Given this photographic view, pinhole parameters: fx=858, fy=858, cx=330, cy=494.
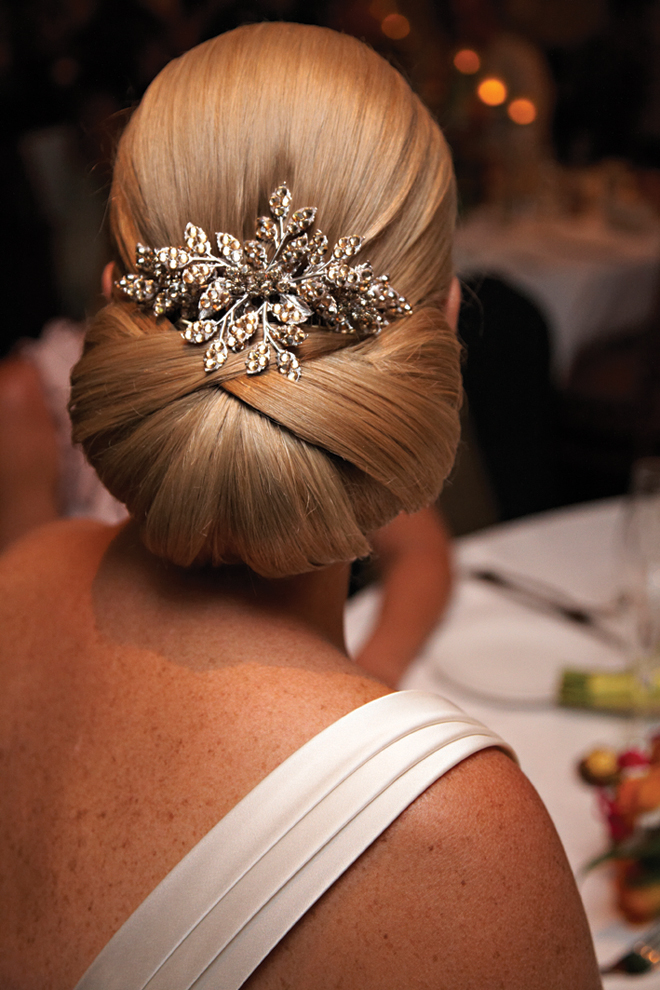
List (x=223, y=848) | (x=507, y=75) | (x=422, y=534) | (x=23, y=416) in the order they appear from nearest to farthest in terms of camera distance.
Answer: (x=223, y=848)
(x=422, y=534)
(x=23, y=416)
(x=507, y=75)

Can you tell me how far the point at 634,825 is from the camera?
921 millimetres

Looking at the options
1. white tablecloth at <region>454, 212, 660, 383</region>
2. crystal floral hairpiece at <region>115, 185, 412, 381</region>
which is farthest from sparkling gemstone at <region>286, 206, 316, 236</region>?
white tablecloth at <region>454, 212, 660, 383</region>

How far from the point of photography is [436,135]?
761mm

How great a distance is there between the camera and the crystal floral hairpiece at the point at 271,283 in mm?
658

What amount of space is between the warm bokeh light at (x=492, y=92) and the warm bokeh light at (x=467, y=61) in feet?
0.32

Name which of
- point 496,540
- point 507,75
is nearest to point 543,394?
point 496,540

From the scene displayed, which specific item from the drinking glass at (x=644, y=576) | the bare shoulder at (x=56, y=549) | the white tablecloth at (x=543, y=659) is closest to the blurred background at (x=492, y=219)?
the white tablecloth at (x=543, y=659)

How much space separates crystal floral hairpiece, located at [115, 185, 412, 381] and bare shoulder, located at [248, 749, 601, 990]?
14.2 inches

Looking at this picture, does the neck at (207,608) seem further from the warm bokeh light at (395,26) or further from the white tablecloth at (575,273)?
the warm bokeh light at (395,26)

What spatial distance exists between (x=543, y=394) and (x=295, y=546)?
7.04 ft

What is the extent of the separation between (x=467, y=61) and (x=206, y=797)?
544cm

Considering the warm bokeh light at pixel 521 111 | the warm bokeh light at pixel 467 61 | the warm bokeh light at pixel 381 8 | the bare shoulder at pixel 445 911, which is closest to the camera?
the bare shoulder at pixel 445 911

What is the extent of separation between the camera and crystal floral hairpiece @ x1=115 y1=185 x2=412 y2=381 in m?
0.66

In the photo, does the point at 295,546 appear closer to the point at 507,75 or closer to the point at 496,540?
the point at 496,540
